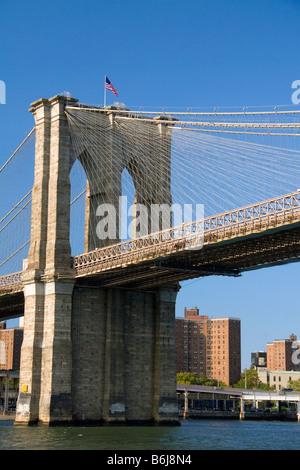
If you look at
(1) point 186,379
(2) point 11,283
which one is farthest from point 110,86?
(1) point 186,379

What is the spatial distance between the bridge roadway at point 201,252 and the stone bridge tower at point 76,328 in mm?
2082

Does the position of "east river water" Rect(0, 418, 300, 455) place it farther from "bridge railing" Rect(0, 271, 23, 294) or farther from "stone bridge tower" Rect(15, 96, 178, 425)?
"bridge railing" Rect(0, 271, 23, 294)

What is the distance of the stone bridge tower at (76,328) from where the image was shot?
6875 centimetres

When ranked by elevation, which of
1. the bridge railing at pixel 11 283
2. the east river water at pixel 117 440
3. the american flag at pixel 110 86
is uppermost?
the american flag at pixel 110 86

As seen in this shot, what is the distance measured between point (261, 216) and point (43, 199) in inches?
990

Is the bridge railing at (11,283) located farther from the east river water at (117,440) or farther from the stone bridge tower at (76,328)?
the east river water at (117,440)

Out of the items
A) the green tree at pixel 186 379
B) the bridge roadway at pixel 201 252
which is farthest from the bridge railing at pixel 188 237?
the green tree at pixel 186 379

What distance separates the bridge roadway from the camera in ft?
171

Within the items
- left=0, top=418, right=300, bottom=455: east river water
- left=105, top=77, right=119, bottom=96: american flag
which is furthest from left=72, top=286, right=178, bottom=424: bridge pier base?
left=105, top=77, right=119, bottom=96: american flag

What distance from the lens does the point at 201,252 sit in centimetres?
5922

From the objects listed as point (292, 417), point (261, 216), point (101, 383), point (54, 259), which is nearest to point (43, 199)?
point (54, 259)

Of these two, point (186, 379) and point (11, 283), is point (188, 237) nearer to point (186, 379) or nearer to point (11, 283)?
point (11, 283)

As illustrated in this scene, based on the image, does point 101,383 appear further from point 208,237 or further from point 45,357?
point 208,237

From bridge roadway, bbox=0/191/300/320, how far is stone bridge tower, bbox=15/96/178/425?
2.08 m
